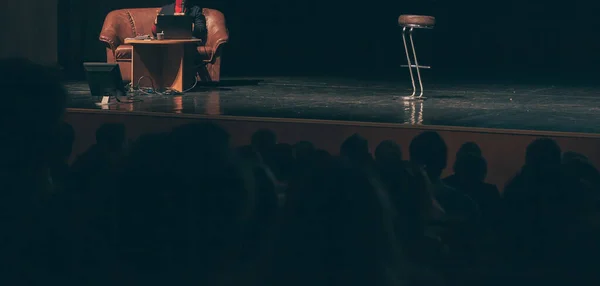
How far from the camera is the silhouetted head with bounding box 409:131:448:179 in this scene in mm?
3841

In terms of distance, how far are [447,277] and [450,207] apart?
2.61 ft

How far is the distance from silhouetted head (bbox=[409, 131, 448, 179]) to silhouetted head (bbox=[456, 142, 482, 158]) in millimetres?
74

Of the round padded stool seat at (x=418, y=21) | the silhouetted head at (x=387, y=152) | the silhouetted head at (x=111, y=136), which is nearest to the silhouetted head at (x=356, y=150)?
the silhouetted head at (x=387, y=152)

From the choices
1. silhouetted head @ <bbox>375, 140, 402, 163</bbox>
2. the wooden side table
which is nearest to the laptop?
the wooden side table

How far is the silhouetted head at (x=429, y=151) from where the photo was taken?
3.84 m

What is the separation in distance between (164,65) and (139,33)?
5.22ft

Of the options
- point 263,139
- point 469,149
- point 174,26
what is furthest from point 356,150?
point 174,26

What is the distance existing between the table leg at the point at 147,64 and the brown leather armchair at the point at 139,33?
722 mm

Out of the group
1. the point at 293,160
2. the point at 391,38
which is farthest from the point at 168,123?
the point at 391,38

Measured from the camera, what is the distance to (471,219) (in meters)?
2.84

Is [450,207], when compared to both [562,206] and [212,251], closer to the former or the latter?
[562,206]

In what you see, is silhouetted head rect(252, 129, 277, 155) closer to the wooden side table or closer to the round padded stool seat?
the round padded stool seat

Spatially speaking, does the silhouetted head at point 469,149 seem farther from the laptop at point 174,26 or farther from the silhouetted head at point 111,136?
the laptop at point 174,26

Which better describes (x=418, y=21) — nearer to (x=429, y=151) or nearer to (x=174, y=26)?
(x=174, y=26)
